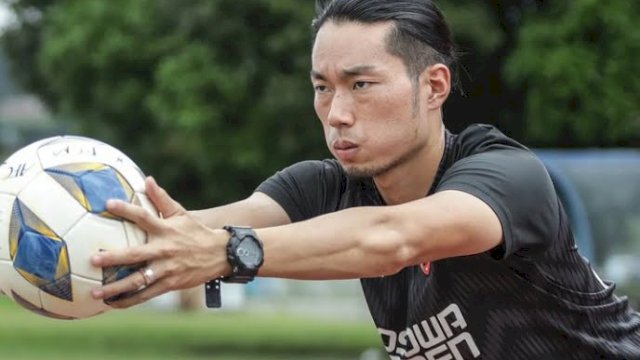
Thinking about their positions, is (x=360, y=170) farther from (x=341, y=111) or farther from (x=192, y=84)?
(x=192, y=84)

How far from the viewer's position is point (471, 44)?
2481cm

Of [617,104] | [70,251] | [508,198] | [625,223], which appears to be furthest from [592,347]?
[625,223]

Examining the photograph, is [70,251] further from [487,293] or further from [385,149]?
[487,293]

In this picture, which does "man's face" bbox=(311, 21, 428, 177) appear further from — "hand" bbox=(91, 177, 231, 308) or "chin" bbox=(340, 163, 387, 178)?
"hand" bbox=(91, 177, 231, 308)

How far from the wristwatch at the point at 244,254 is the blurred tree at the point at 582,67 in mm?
19896

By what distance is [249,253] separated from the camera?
4.79 metres

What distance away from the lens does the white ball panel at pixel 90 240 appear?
4848 mm

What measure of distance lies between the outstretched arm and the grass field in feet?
72.6

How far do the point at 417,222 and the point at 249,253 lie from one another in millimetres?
623

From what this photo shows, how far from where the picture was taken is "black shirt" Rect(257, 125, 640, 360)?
5480mm

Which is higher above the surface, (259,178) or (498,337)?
(259,178)

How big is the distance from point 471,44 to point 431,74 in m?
19.2

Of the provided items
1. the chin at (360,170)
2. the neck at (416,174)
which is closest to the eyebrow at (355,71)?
the chin at (360,170)

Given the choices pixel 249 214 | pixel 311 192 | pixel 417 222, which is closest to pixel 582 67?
pixel 311 192
